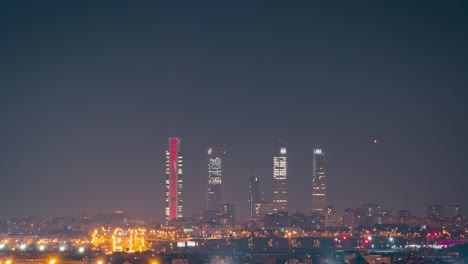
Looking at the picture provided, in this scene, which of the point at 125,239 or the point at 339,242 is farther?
the point at 339,242

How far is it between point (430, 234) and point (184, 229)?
39.9 meters

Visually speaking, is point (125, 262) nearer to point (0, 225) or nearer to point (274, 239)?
point (274, 239)

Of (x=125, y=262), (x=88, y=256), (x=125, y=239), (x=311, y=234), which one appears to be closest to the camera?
(x=125, y=262)

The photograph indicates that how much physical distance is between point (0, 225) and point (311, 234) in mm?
55222

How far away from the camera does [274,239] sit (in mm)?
153375

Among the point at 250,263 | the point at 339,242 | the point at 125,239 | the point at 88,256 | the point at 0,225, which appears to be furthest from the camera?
the point at 0,225

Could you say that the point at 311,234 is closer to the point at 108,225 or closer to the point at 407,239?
the point at 407,239

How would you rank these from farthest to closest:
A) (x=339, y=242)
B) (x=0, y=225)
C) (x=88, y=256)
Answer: (x=0, y=225)
(x=339, y=242)
(x=88, y=256)

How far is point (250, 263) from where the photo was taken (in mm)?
85000

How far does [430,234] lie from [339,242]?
15.6 meters

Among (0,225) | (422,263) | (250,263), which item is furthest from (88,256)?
(0,225)

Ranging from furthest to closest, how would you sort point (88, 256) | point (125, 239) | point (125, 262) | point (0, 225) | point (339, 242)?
point (0, 225), point (339, 242), point (125, 239), point (88, 256), point (125, 262)

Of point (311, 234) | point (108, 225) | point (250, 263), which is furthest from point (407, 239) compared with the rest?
point (250, 263)

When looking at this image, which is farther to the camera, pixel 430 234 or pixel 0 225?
pixel 0 225
